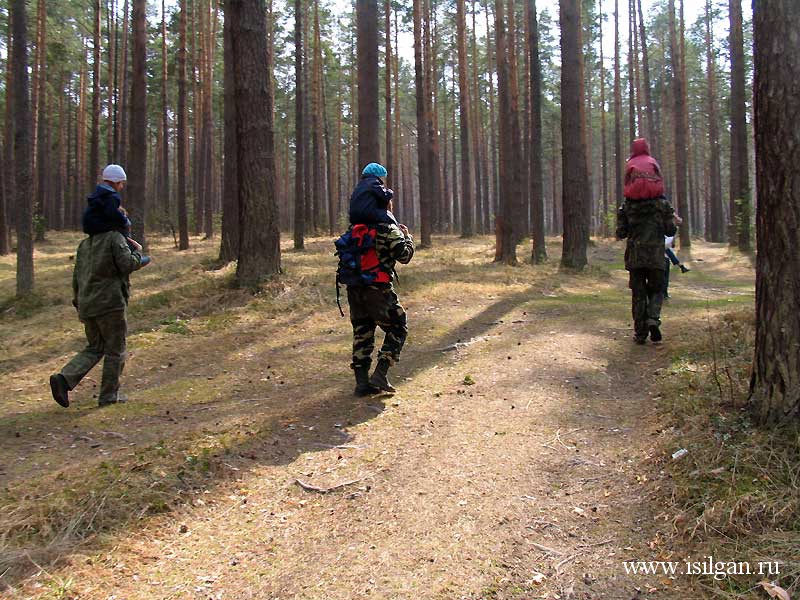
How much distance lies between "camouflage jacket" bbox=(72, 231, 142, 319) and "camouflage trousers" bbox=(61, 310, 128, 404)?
97mm

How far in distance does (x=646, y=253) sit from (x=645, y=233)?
0.25 meters

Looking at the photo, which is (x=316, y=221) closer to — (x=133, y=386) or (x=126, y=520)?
(x=133, y=386)

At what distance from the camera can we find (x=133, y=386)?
6492mm

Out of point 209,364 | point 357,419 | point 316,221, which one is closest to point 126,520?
point 357,419

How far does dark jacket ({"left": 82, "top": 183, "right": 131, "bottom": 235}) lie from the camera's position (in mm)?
5344

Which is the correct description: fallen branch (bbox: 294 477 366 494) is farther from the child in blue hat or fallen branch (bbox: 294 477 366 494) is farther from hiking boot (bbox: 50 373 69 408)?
hiking boot (bbox: 50 373 69 408)

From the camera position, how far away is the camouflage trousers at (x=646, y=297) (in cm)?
705

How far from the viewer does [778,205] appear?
11.8ft

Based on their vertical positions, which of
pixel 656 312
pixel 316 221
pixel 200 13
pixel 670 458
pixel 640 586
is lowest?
pixel 640 586

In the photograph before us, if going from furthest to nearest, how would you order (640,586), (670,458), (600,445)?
(600,445), (670,458), (640,586)

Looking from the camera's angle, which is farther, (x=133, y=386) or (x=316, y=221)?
(x=316, y=221)

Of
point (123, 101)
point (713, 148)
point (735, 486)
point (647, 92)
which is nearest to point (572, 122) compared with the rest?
point (735, 486)

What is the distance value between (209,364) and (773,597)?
20.4 feet

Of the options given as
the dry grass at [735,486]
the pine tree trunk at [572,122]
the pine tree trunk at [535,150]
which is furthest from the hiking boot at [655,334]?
the pine tree trunk at [535,150]
